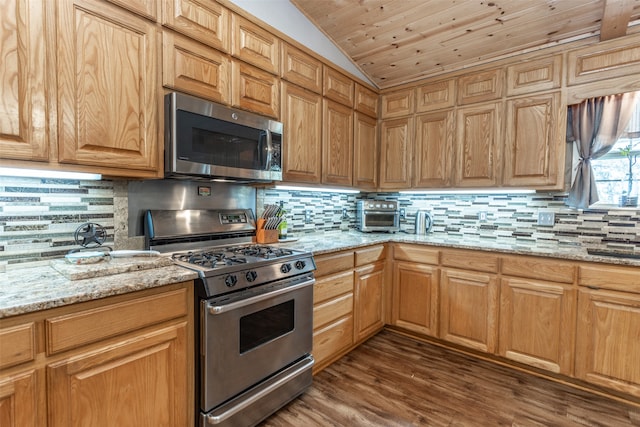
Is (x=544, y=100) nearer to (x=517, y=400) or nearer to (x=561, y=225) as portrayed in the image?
(x=561, y=225)

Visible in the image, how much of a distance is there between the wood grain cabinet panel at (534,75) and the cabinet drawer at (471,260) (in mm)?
1403

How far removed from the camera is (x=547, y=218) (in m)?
2.72

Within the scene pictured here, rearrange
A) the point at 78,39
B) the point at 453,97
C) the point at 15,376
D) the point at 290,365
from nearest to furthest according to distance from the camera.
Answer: the point at 15,376, the point at 78,39, the point at 290,365, the point at 453,97

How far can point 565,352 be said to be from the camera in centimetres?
220

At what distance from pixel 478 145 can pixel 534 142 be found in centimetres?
42

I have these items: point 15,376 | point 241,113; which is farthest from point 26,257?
point 241,113

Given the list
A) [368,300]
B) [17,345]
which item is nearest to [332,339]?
[368,300]

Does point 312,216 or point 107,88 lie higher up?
point 107,88

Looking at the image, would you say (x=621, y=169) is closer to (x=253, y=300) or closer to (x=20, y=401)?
(x=253, y=300)

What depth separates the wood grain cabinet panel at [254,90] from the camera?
6.58 feet

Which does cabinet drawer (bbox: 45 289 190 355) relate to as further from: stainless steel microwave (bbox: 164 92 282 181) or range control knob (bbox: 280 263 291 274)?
stainless steel microwave (bbox: 164 92 282 181)

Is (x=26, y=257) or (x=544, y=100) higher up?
(x=544, y=100)

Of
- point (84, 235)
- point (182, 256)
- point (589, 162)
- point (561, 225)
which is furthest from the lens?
point (561, 225)

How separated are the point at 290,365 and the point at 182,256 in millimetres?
938
